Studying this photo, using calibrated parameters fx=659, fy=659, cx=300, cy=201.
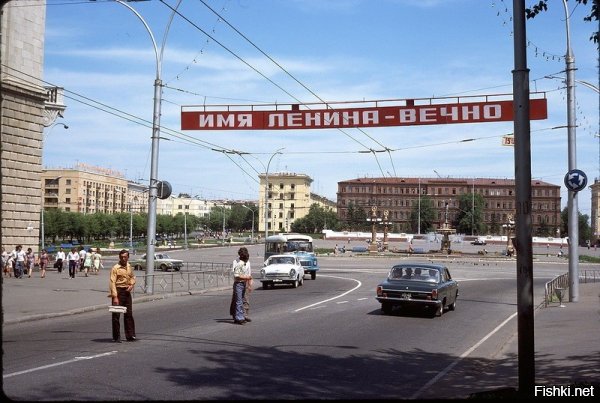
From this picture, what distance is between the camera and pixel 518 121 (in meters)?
7.22

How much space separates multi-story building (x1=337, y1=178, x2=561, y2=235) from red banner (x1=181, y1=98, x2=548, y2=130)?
122 meters

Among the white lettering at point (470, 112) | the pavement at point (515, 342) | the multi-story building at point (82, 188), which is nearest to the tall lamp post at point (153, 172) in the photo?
the pavement at point (515, 342)

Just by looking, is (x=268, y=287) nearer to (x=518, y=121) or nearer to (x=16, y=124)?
(x=16, y=124)

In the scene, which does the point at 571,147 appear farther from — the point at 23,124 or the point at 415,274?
the point at 23,124

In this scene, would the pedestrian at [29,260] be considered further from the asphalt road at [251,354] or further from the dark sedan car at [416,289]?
the dark sedan car at [416,289]

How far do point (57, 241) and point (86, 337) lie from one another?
109m

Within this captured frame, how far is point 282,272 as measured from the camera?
99.2 feet

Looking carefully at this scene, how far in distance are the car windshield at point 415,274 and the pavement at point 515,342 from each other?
278cm

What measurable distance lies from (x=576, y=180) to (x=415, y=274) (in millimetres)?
6118

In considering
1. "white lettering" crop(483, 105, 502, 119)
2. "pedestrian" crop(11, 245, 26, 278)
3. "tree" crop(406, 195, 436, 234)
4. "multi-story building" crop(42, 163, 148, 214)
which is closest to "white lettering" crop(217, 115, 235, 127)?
"white lettering" crop(483, 105, 502, 119)

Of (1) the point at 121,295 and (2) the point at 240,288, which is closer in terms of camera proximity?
(1) the point at 121,295

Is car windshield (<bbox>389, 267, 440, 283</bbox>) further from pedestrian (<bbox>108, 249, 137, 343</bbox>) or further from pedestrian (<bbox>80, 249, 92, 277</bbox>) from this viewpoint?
pedestrian (<bbox>80, 249, 92, 277</bbox>)

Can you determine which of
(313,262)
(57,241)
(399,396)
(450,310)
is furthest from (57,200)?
(399,396)

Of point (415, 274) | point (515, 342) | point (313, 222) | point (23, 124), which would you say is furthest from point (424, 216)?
point (515, 342)
